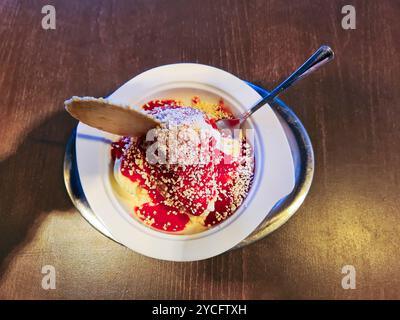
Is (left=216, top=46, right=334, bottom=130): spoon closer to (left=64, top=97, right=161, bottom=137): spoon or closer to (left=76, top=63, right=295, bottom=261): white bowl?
(left=76, top=63, right=295, bottom=261): white bowl

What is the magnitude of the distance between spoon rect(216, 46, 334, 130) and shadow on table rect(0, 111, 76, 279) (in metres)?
0.40

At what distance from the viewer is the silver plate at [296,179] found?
103cm

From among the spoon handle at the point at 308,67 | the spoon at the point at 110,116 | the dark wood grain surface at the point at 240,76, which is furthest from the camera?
the dark wood grain surface at the point at 240,76

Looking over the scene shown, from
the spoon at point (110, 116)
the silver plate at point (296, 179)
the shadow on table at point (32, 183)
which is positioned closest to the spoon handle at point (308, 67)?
the silver plate at point (296, 179)

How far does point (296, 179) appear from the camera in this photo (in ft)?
3.57

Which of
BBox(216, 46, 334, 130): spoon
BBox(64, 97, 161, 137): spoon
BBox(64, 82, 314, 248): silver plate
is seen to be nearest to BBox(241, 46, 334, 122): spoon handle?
BBox(216, 46, 334, 130): spoon

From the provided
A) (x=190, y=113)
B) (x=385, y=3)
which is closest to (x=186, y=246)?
(x=190, y=113)

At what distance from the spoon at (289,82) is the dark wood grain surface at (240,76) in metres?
0.17

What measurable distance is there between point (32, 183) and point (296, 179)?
0.66 meters

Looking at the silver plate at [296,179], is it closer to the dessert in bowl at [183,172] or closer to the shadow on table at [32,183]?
the shadow on table at [32,183]

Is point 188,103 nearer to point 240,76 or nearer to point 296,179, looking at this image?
point 240,76

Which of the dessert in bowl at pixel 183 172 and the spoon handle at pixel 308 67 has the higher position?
the spoon handle at pixel 308 67

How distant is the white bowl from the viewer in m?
0.92
